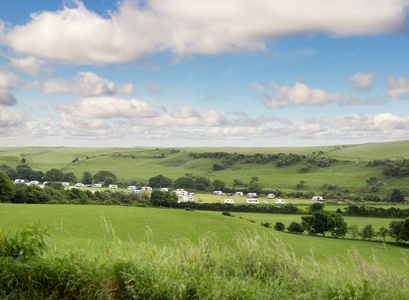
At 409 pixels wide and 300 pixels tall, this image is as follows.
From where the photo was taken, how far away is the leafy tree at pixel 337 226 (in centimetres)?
5453

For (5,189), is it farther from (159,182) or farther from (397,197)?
(397,197)

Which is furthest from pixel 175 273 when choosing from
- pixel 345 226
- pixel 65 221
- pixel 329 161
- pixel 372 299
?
pixel 329 161

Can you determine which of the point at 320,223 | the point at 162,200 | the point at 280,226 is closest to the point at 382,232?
the point at 320,223

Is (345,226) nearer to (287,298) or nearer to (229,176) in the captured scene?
(287,298)

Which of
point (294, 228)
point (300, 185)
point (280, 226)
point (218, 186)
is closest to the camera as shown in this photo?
point (280, 226)

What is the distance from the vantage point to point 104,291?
Result: 21.8 ft

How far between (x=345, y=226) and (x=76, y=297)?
2131 inches

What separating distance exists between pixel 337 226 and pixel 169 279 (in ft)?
176

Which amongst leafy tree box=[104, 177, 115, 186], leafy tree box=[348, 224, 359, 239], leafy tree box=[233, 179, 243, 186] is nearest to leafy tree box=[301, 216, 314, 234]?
leafy tree box=[348, 224, 359, 239]

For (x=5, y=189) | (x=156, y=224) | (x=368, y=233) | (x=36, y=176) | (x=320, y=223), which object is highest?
(x=5, y=189)

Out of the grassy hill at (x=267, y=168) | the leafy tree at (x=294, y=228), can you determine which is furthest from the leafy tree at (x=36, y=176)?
the leafy tree at (x=294, y=228)

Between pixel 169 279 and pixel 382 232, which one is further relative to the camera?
pixel 382 232

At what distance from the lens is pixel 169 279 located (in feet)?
22.0

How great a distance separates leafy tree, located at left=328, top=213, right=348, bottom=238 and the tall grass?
163 ft
